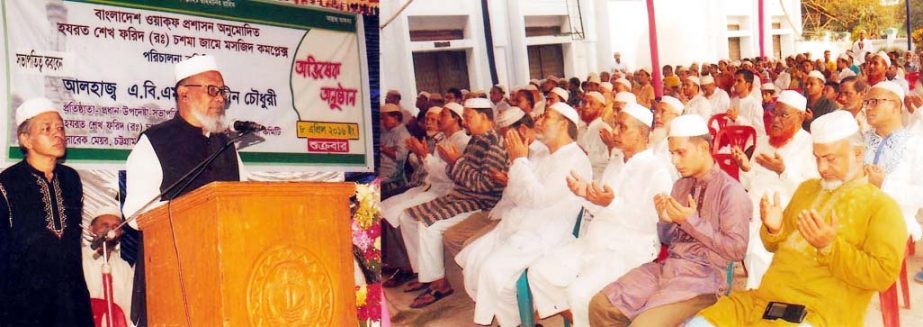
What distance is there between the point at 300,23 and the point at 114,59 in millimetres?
950

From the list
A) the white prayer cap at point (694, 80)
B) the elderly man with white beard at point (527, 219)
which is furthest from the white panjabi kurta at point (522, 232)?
the white prayer cap at point (694, 80)

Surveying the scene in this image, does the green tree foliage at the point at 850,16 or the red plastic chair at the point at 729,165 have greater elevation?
the green tree foliage at the point at 850,16

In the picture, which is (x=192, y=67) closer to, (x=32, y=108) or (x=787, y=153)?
(x=32, y=108)

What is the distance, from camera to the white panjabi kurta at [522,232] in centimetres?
421

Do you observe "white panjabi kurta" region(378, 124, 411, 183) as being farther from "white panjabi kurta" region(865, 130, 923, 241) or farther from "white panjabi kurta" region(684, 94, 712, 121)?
"white panjabi kurta" region(865, 130, 923, 241)

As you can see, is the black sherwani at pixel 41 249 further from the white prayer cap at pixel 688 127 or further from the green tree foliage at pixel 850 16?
the green tree foliage at pixel 850 16

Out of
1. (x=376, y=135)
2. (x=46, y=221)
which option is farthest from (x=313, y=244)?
(x=376, y=135)

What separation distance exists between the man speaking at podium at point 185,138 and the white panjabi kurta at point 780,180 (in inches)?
94.3

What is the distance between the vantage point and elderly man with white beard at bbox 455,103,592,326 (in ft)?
13.8

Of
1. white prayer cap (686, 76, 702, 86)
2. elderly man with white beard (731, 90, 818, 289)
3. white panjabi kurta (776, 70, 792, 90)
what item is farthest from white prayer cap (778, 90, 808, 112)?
white panjabi kurta (776, 70, 792, 90)

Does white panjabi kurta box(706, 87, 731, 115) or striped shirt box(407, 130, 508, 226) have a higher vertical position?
white panjabi kurta box(706, 87, 731, 115)

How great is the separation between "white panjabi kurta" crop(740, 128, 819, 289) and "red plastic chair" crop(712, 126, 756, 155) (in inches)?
23.2

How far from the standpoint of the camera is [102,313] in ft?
→ 11.7

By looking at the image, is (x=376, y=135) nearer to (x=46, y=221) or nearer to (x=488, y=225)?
(x=488, y=225)
